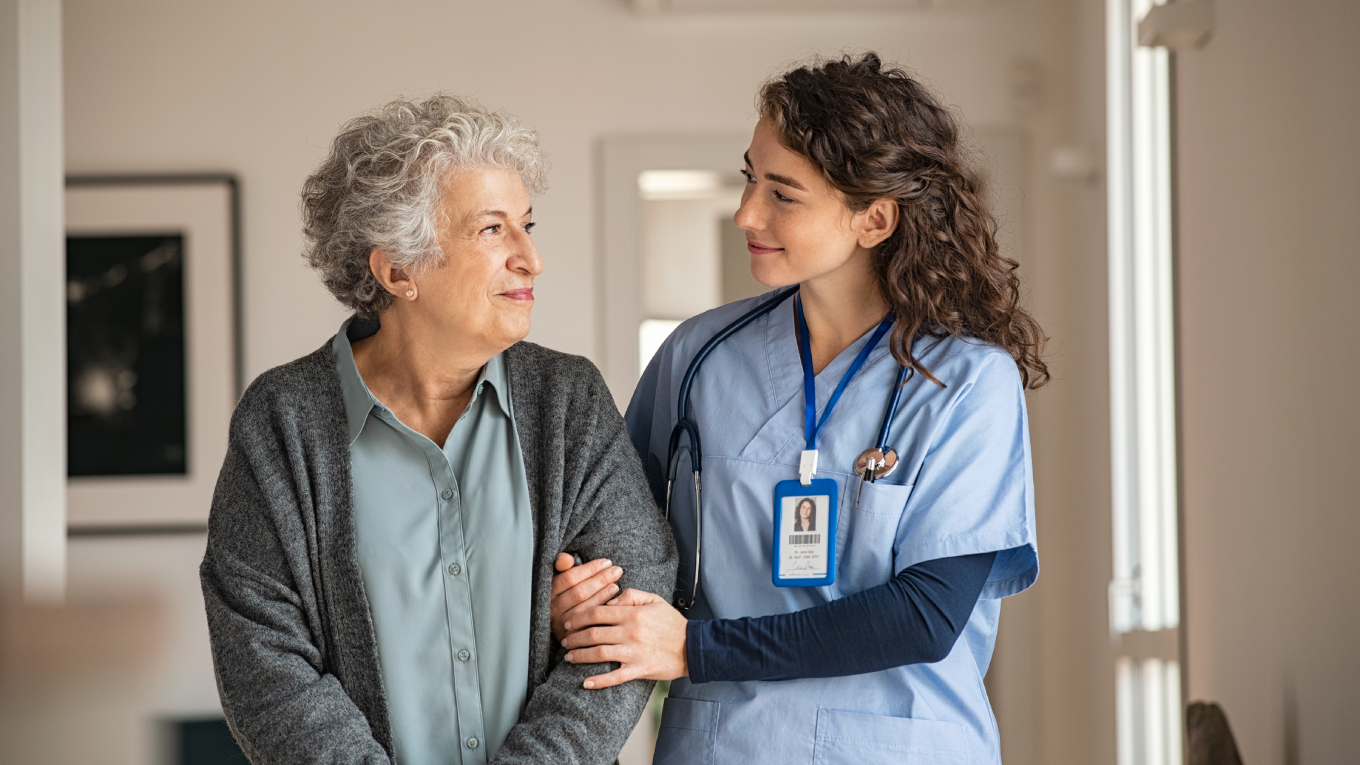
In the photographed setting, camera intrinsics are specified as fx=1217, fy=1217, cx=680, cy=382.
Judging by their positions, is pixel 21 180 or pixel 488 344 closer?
pixel 488 344

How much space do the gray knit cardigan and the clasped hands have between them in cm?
2

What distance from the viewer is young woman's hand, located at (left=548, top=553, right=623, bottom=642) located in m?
1.46

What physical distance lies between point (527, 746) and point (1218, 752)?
1.08 meters

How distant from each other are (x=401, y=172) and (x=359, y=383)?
27 centimetres

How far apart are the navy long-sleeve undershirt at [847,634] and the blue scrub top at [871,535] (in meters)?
0.06

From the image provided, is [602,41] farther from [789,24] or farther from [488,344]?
[488,344]

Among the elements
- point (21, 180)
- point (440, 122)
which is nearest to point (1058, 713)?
point (440, 122)

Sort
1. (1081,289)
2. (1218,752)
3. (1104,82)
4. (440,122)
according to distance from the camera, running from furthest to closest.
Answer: (1081,289) → (1104,82) → (1218,752) → (440,122)

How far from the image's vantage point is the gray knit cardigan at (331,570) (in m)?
1.38

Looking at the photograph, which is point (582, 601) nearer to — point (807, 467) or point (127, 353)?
point (807, 467)

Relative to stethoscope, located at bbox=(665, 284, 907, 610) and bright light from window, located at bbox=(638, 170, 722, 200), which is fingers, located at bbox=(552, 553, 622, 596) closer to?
stethoscope, located at bbox=(665, 284, 907, 610)

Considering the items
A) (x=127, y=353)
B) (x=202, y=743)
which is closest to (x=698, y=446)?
(x=202, y=743)

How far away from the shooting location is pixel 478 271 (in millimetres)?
1500

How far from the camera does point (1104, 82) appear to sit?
3023mm
